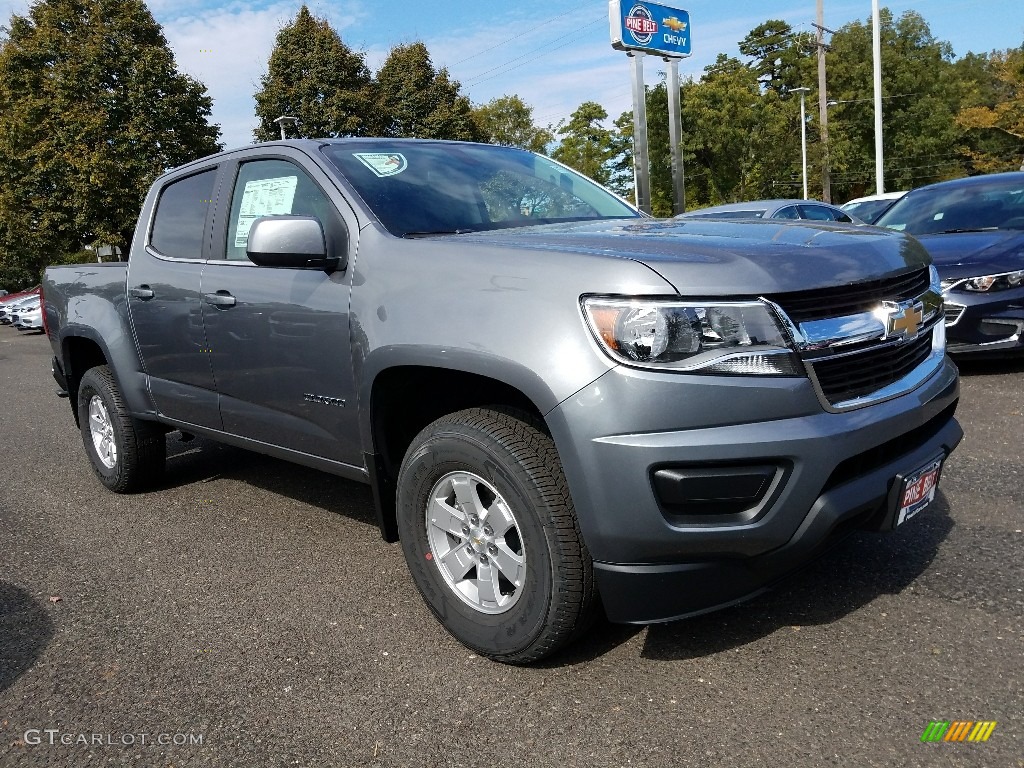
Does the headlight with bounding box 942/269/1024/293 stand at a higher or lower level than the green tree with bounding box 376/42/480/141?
lower

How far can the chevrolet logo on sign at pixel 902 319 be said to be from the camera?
2.56 metres

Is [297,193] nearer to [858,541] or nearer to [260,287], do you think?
[260,287]

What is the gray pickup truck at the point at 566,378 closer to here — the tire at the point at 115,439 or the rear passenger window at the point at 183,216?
the rear passenger window at the point at 183,216

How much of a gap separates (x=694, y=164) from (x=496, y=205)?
121 feet

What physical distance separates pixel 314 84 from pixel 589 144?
16.4 meters

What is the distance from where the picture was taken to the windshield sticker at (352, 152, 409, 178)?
3473 millimetres

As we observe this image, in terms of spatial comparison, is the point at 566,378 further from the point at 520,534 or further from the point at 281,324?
the point at 281,324

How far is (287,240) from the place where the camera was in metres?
3.04

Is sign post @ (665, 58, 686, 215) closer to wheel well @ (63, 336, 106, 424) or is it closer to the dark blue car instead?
the dark blue car

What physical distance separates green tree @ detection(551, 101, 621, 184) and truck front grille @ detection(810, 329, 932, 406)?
45.8 m

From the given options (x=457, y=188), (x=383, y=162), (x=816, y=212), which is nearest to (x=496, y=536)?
(x=457, y=188)

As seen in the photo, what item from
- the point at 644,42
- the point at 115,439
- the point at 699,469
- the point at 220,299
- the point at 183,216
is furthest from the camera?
the point at 644,42

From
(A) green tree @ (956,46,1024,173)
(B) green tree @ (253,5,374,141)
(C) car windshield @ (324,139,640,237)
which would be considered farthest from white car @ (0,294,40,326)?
(A) green tree @ (956,46,1024,173)

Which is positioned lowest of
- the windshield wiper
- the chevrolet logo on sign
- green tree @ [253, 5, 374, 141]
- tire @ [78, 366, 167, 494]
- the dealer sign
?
tire @ [78, 366, 167, 494]
